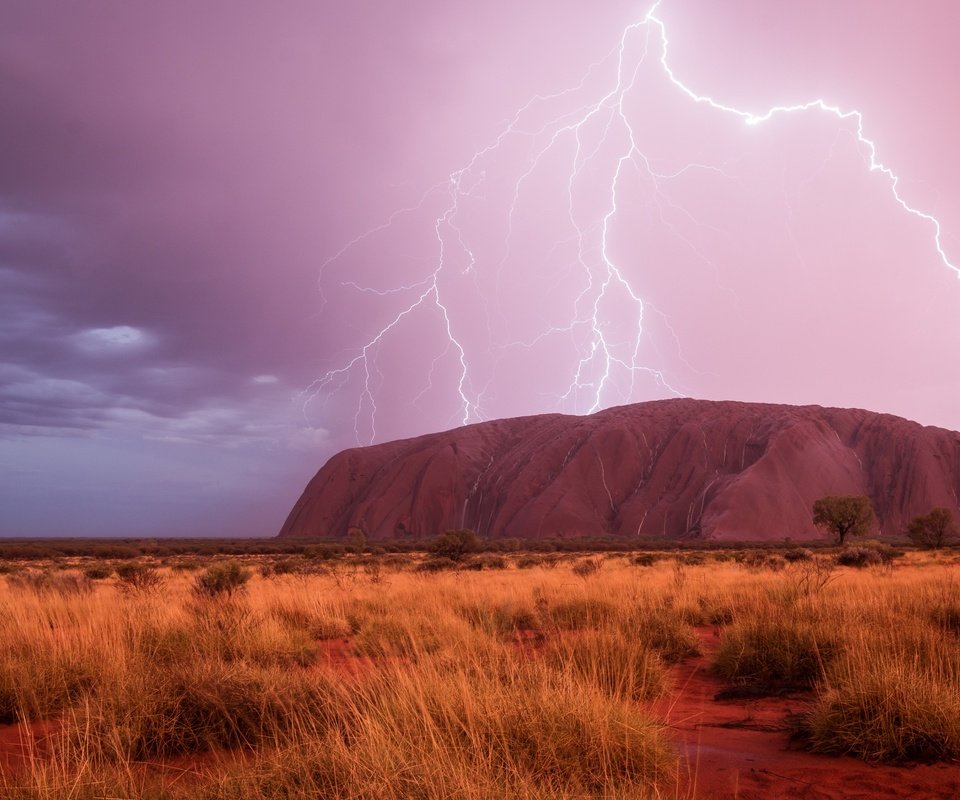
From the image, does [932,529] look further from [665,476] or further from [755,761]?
[755,761]

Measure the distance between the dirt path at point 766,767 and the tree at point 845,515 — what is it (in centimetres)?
4853

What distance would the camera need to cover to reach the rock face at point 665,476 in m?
69.9

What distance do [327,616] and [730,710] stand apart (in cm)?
689

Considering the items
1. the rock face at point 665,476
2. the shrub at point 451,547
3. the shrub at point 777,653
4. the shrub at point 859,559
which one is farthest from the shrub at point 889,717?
the rock face at point 665,476

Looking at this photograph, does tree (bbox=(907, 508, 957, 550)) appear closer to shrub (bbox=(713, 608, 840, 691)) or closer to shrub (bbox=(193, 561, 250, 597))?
shrub (bbox=(713, 608, 840, 691))

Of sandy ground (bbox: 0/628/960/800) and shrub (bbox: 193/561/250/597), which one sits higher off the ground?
sandy ground (bbox: 0/628/960/800)

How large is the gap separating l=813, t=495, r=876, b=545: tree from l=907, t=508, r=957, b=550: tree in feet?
15.0

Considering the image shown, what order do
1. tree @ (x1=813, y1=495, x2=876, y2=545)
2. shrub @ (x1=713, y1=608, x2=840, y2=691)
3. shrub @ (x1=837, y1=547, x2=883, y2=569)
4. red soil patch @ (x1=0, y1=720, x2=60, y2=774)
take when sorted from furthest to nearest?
tree @ (x1=813, y1=495, x2=876, y2=545) → shrub @ (x1=837, y1=547, x2=883, y2=569) → shrub @ (x1=713, y1=608, x2=840, y2=691) → red soil patch @ (x1=0, y1=720, x2=60, y2=774)

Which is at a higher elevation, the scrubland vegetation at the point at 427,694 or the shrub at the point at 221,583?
the scrubland vegetation at the point at 427,694

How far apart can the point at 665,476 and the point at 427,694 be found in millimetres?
77550

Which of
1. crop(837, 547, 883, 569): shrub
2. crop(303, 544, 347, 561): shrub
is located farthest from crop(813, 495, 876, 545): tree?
crop(303, 544, 347, 561): shrub

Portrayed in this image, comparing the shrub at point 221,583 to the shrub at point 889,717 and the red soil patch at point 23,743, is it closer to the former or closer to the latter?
the red soil patch at point 23,743

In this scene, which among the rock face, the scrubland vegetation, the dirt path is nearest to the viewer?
the scrubland vegetation

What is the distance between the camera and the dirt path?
12.0ft
